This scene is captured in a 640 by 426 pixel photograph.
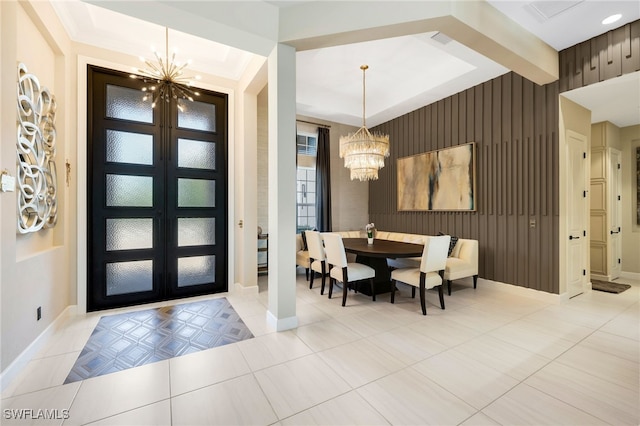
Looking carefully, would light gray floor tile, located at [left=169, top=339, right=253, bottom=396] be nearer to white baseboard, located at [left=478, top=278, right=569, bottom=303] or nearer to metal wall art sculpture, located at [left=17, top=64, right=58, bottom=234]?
metal wall art sculpture, located at [left=17, top=64, right=58, bottom=234]

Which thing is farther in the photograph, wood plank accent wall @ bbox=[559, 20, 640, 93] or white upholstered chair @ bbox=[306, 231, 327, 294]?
white upholstered chair @ bbox=[306, 231, 327, 294]

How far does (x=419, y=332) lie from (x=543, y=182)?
114 inches

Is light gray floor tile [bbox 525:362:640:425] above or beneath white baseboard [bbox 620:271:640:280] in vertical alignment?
beneath

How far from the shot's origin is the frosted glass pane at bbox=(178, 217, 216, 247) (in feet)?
12.8

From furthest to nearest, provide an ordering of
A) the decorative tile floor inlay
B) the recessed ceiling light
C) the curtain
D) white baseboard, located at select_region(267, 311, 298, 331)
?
the curtain → the recessed ceiling light → white baseboard, located at select_region(267, 311, 298, 331) → the decorative tile floor inlay

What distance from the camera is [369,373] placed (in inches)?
81.8

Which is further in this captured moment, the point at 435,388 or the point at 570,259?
the point at 570,259

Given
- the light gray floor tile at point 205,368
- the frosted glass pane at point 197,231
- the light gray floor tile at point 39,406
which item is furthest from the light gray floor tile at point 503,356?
the frosted glass pane at point 197,231

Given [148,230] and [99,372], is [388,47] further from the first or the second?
[99,372]

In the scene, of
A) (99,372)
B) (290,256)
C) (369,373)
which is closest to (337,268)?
(290,256)

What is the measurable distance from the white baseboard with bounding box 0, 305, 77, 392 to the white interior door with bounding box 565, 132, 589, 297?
5.99 metres

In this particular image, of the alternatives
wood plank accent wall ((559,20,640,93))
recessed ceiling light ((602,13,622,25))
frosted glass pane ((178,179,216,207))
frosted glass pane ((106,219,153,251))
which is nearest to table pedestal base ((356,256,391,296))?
frosted glass pane ((178,179,216,207))

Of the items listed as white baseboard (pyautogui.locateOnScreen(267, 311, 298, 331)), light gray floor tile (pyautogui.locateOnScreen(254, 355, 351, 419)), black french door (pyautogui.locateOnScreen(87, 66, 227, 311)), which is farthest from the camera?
black french door (pyautogui.locateOnScreen(87, 66, 227, 311))

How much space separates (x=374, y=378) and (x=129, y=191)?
3.62 m
